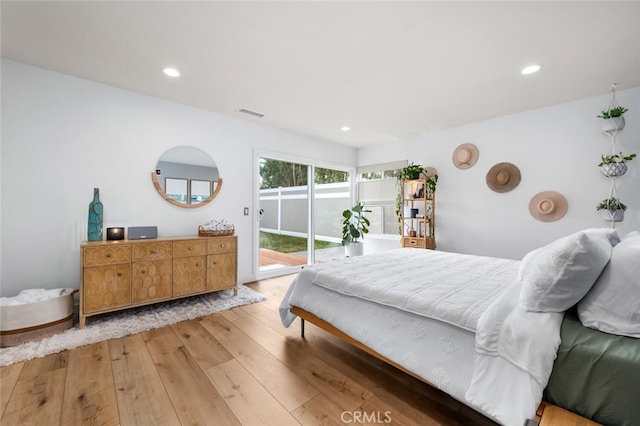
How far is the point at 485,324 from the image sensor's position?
4.03 feet

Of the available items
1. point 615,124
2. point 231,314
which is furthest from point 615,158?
point 231,314

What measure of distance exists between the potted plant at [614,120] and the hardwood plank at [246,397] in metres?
4.08

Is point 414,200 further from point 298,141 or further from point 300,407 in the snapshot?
point 300,407

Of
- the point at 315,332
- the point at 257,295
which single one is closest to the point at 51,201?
the point at 257,295

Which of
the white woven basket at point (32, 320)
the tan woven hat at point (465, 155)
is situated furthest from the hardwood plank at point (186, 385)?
the tan woven hat at point (465, 155)

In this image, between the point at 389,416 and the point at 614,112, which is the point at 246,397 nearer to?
the point at 389,416

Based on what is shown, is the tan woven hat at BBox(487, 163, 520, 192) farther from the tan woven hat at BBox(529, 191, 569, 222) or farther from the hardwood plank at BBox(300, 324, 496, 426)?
the hardwood plank at BBox(300, 324, 496, 426)

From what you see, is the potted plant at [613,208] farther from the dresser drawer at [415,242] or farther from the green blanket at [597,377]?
the green blanket at [597,377]

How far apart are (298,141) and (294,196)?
1.02 m

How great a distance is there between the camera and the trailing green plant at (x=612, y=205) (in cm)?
273

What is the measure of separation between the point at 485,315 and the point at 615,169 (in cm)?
288

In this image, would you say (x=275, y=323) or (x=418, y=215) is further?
(x=418, y=215)

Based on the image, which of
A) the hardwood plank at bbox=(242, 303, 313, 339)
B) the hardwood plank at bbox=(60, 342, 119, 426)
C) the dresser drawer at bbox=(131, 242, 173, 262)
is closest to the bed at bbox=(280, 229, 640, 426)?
the hardwood plank at bbox=(242, 303, 313, 339)

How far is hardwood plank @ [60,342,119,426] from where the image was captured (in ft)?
4.64
